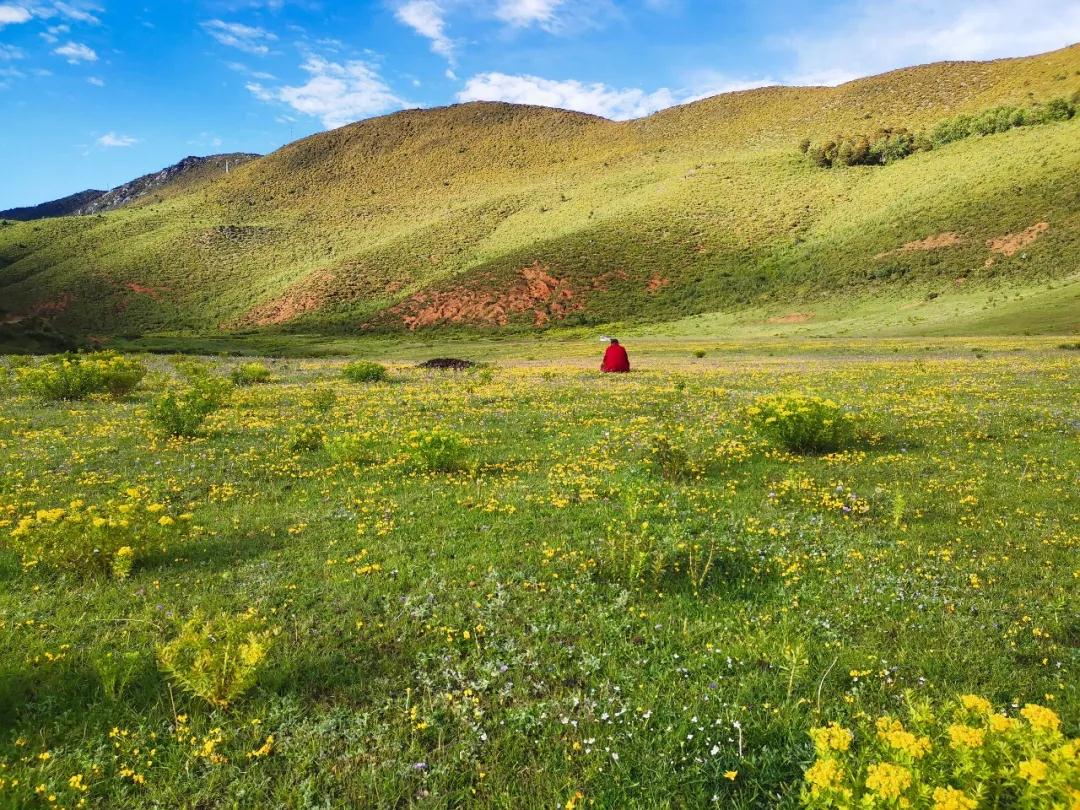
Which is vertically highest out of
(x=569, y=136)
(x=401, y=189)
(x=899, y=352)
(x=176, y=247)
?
(x=569, y=136)

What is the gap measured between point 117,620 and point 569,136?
161 meters

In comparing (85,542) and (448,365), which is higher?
(85,542)

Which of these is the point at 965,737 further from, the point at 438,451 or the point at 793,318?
the point at 793,318

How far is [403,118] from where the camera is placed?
167 metres

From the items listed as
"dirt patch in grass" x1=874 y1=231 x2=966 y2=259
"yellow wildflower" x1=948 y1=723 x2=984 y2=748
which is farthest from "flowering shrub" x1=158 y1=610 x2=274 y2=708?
"dirt patch in grass" x1=874 y1=231 x2=966 y2=259

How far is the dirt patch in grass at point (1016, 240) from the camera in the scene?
67.9 metres

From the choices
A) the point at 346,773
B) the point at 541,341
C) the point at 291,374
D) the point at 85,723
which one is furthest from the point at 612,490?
the point at 541,341

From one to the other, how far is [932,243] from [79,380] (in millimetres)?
84339

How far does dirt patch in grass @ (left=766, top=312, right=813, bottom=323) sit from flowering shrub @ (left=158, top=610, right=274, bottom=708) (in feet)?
227

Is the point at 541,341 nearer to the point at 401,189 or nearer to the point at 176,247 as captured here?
the point at 176,247

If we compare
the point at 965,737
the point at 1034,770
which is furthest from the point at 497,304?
the point at 1034,770

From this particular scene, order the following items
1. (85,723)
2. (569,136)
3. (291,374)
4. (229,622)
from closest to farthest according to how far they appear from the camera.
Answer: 1. (85,723)
2. (229,622)
3. (291,374)
4. (569,136)

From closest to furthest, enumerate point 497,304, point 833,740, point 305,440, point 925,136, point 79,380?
point 833,740
point 305,440
point 79,380
point 497,304
point 925,136

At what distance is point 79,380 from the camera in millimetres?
21062
